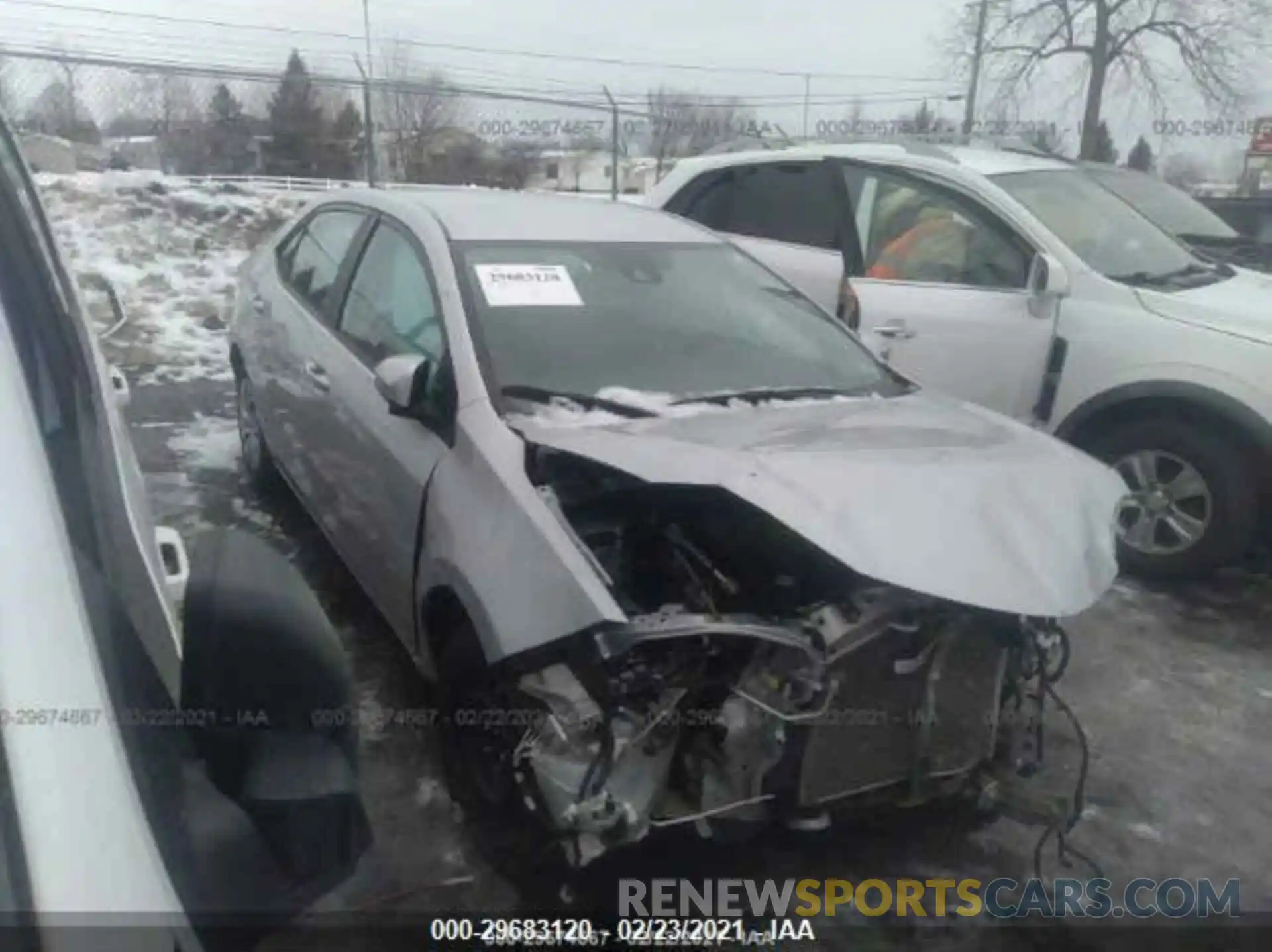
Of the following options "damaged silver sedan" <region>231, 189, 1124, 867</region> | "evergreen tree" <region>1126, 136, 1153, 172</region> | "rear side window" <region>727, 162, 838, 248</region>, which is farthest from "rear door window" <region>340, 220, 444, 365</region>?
"evergreen tree" <region>1126, 136, 1153, 172</region>

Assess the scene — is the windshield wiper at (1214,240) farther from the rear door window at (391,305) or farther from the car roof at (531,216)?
the rear door window at (391,305)

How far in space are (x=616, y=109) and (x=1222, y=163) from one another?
3326 cm

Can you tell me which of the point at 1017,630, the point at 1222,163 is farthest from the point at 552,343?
the point at 1222,163

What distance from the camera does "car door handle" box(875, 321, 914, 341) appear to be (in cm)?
434

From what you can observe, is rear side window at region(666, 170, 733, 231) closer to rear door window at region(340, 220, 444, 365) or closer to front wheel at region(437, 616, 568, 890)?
rear door window at region(340, 220, 444, 365)

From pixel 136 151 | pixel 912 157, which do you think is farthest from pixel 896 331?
pixel 136 151

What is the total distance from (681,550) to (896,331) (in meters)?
2.17

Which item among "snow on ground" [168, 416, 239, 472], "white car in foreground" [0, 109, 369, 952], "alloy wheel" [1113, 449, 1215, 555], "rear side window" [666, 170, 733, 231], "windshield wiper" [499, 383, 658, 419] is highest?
"rear side window" [666, 170, 733, 231]

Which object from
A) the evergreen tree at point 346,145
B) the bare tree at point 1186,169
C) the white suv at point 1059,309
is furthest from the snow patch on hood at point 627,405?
the bare tree at point 1186,169

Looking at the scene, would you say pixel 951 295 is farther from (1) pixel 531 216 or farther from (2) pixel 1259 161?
(2) pixel 1259 161

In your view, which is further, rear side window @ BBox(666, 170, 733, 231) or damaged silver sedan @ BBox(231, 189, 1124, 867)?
rear side window @ BBox(666, 170, 733, 231)

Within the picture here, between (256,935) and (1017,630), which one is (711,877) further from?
(256,935)

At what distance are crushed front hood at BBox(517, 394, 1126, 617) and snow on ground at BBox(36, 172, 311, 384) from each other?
563cm

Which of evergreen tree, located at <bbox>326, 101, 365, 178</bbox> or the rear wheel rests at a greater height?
evergreen tree, located at <bbox>326, 101, 365, 178</bbox>
